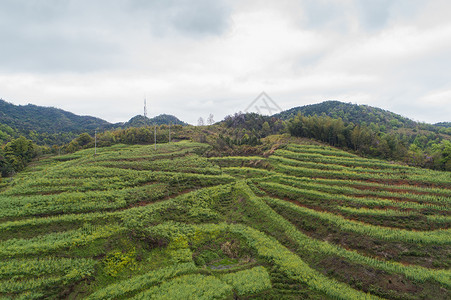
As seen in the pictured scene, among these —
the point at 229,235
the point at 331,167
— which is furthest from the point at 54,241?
the point at 331,167

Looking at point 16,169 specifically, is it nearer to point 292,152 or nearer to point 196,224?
point 196,224

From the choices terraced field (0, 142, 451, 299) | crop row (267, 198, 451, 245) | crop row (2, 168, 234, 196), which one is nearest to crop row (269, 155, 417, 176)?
terraced field (0, 142, 451, 299)

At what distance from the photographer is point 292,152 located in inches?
1976

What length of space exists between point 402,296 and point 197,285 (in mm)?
14192

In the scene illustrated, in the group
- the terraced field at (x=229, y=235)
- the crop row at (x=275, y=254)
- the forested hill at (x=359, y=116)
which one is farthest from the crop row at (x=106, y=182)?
the forested hill at (x=359, y=116)

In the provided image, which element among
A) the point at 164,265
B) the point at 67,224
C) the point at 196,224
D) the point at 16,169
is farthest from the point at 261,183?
the point at 16,169

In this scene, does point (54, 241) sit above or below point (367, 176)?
below

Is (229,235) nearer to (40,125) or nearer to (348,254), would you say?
(348,254)

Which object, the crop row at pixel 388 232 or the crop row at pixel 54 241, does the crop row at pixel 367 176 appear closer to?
the crop row at pixel 388 232

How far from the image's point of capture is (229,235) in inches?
951

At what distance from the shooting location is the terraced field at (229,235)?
1608 centimetres

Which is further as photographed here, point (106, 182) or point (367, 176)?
point (367, 176)

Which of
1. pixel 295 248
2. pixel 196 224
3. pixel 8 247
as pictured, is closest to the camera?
pixel 8 247

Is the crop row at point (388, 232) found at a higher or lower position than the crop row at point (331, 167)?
lower
